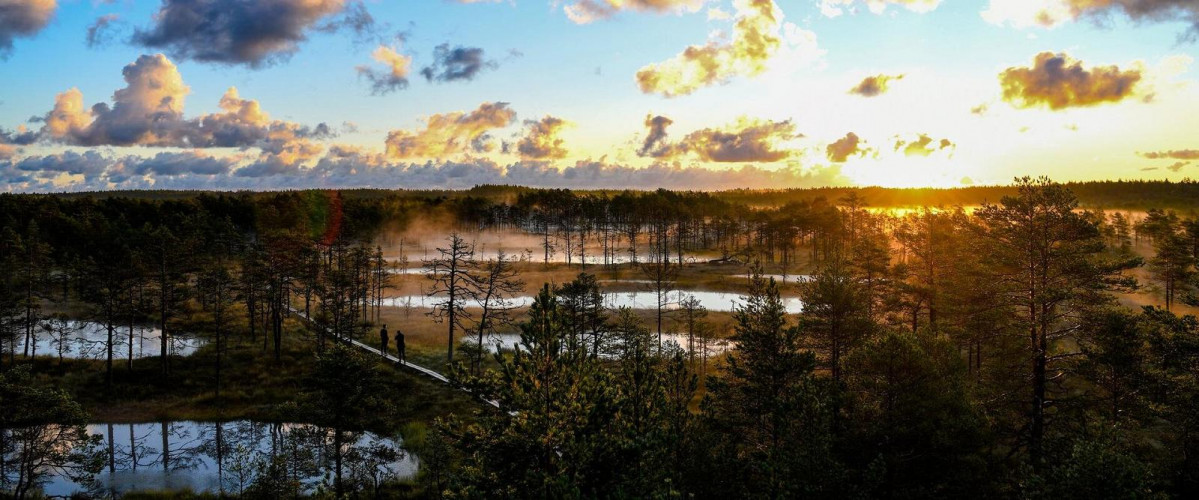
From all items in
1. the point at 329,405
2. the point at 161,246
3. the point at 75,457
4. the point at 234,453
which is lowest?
the point at 234,453

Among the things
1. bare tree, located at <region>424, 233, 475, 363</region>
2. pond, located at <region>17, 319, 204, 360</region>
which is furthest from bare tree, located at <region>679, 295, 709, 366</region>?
pond, located at <region>17, 319, 204, 360</region>

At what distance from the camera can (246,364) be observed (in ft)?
142

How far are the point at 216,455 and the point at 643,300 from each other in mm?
55207

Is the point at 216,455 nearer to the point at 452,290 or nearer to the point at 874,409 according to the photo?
the point at 452,290

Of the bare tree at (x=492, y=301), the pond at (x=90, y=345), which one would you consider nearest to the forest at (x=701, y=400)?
the pond at (x=90, y=345)

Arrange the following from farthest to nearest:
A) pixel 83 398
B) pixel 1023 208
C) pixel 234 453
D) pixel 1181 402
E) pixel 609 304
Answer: pixel 609 304 → pixel 83 398 → pixel 234 453 → pixel 1023 208 → pixel 1181 402

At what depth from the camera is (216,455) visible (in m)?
28.5

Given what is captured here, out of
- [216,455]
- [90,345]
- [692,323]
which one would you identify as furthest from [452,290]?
[90,345]

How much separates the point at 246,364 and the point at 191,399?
6.27 m

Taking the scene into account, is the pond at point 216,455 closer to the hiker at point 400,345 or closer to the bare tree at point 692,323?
the hiker at point 400,345

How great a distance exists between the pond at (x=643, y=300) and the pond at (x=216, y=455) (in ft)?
134

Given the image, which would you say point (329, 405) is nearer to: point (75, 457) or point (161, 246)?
point (75, 457)

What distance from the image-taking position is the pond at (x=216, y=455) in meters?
24.7

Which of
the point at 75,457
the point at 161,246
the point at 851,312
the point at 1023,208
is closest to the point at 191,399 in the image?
the point at 161,246
